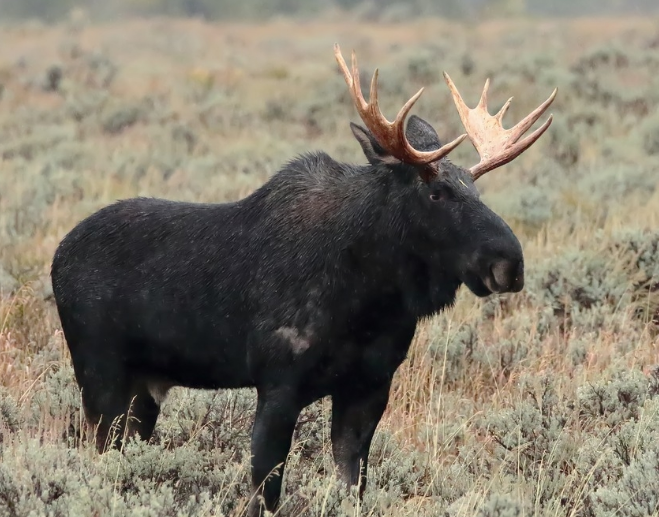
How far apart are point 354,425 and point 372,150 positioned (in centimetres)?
113

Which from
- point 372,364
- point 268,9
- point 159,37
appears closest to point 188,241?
point 372,364

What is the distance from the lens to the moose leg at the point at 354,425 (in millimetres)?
4590

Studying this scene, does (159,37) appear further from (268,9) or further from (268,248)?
(268,248)

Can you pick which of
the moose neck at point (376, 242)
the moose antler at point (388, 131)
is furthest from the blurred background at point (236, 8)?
the moose antler at point (388, 131)

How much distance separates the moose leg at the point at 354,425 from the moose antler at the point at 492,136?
98cm

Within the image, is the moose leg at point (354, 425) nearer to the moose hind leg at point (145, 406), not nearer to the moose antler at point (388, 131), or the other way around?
the moose hind leg at point (145, 406)

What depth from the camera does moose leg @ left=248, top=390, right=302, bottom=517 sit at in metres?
4.34

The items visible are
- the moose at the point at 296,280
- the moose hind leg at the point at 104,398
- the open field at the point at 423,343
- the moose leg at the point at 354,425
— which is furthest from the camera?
the moose hind leg at the point at 104,398

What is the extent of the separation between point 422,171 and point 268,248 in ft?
2.33

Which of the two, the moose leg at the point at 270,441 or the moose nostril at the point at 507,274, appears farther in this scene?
the moose leg at the point at 270,441

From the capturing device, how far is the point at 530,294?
7805 millimetres

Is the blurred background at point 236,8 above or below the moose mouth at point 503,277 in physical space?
above

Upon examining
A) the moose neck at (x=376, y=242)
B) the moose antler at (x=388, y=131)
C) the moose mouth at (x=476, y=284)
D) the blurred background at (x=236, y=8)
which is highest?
the blurred background at (x=236, y=8)

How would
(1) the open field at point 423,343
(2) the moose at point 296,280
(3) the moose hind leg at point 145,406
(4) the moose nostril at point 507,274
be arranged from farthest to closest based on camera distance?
(3) the moose hind leg at point 145,406, (1) the open field at point 423,343, (2) the moose at point 296,280, (4) the moose nostril at point 507,274
